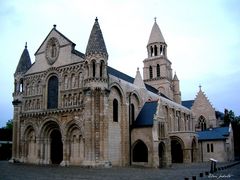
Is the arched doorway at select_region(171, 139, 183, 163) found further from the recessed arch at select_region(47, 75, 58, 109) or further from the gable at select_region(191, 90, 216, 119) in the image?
the gable at select_region(191, 90, 216, 119)

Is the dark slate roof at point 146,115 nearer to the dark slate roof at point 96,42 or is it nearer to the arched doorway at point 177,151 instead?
the dark slate roof at point 96,42

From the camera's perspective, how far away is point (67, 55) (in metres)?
36.2

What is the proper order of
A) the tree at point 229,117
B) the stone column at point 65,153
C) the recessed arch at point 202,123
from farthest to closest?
the tree at point 229,117 → the recessed arch at point 202,123 → the stone column at point 65,153

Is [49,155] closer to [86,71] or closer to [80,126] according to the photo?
[80,126]

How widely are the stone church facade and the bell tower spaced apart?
2382 cm

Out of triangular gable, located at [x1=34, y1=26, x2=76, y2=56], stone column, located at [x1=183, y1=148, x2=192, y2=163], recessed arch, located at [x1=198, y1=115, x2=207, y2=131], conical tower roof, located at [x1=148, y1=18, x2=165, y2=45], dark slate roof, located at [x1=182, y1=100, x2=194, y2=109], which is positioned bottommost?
stone column, located at [x1=183, y1=148, x2=192, y2=163]

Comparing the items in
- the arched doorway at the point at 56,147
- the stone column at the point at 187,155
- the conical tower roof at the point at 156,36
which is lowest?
the stone column at the point at 187,155

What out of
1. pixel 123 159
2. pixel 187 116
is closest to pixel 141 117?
pixel 123 159

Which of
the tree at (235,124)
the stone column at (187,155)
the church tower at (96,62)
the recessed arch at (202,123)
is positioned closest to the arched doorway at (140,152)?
the church tower at (96,62)

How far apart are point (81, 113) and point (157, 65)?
36316 mm

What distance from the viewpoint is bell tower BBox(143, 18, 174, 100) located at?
64.9m

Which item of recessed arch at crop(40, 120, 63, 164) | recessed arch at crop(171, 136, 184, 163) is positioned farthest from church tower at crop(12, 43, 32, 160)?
recessed arch at crop(171, 136, 184, 163)

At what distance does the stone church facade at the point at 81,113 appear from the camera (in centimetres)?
3225

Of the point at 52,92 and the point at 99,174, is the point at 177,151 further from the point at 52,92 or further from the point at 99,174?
the point at 99,174
